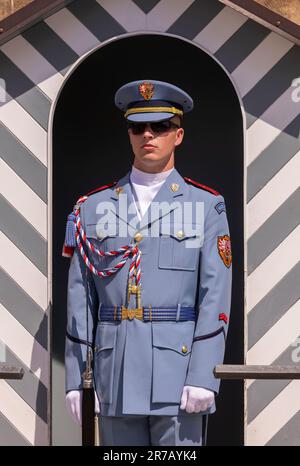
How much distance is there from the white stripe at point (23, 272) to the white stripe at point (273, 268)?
0.97 meters

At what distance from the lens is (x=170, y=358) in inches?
274

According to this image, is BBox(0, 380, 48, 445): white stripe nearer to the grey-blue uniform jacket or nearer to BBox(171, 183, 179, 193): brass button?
the grey-blue uniform jacket

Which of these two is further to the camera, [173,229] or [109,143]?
[109,143]

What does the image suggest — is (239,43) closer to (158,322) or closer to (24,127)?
(24,127)

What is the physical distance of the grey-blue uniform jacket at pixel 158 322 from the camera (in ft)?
22.7

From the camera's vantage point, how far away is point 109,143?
8156mm

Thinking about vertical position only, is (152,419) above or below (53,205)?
below

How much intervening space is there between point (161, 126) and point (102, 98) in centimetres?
107

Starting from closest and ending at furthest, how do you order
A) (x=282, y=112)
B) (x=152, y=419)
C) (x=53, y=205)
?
(x=152, y=419)
(x=282, y=112)
(x=53, y=205)

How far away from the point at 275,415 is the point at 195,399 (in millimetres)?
687

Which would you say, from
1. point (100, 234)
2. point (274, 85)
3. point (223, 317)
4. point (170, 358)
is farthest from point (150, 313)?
point (274, 85)

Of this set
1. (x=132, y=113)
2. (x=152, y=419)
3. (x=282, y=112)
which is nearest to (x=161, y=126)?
(x=132, y=113)

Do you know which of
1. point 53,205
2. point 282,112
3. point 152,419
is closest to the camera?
point 152,419

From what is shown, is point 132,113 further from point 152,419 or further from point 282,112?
point 152,419
